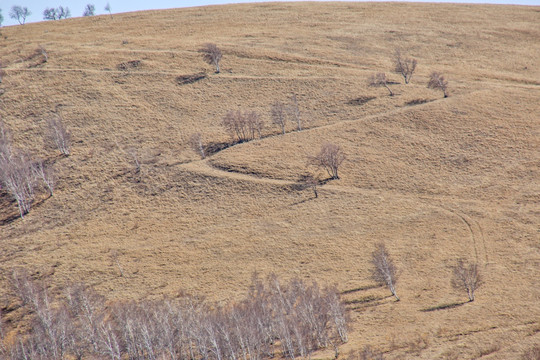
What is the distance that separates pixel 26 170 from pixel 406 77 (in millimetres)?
71719

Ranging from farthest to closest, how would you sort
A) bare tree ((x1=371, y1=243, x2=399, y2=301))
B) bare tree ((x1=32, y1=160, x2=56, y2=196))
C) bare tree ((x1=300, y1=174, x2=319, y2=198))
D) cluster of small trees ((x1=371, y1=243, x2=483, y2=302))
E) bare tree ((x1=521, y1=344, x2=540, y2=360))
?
1. bare tree ((x1=32, y1=160, x2=56, y2=196))
2. bare tree ((x1=300, y1=174, x2=319, y2=198))
3. bare tree ((x1=371, y1=243, x2=399, y2=301))
4. cluster of small trees ((x1=371, y1=243, x2=483, y2=302))
5. bare tree ((x1=521, y1=344, x2=540, y2=360))

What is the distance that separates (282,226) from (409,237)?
16.6 metres

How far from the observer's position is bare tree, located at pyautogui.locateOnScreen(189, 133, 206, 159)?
79.7m

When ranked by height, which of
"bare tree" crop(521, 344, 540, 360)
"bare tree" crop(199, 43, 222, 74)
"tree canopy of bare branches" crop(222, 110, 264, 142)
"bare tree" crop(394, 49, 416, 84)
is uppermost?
"bare tree" crop(199, 43, 222, 74)

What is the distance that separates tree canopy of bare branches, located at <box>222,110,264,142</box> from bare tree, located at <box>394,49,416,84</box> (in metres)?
33.6

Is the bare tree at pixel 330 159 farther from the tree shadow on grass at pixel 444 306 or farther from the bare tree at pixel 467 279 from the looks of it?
the tree shadow on grass at pixel 444 306

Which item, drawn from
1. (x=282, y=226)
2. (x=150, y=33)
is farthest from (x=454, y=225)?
(x=150, y=33)

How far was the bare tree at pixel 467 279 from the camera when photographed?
49531 mm

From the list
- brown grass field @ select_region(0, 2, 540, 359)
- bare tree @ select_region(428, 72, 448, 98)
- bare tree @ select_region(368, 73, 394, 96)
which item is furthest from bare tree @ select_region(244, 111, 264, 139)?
bare tree @ select_region(428, 72, 448, 98)

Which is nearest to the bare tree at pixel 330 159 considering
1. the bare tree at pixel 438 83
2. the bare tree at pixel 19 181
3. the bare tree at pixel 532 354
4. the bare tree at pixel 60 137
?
the bare tree at pixel 438 83

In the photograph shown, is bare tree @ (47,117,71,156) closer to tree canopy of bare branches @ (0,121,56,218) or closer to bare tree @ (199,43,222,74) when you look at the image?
tree canopy of bare branches @ (0,121,56,218)

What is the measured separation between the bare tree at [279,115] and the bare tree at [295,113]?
133 centimetres

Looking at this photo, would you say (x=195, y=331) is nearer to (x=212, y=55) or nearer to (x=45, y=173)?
(x=45, y=173)

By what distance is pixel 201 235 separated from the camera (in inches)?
2507
